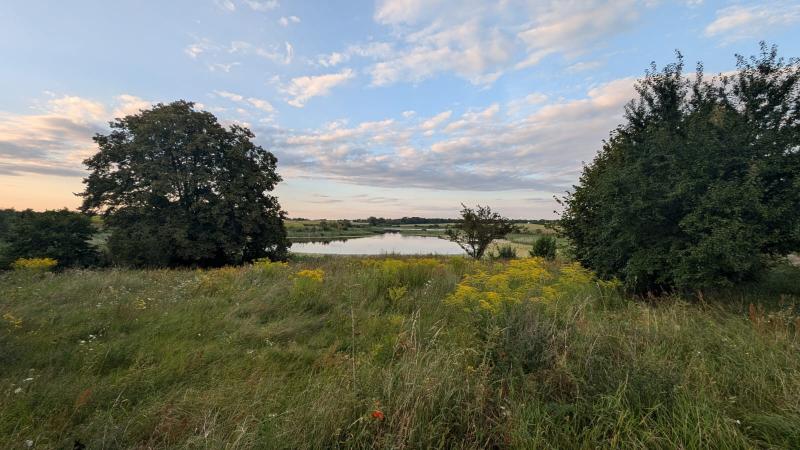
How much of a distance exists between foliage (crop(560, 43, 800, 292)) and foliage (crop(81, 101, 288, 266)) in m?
20.4

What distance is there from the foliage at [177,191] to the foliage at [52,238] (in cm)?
121

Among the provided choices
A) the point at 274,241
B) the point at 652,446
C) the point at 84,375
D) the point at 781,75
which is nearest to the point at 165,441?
the point at 84,375

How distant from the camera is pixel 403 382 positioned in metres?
2.80

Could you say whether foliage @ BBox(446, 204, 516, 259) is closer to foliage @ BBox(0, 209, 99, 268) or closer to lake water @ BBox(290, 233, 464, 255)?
lake water @ BBox(290, 233, 464, 255)

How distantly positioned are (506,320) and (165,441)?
3.20m

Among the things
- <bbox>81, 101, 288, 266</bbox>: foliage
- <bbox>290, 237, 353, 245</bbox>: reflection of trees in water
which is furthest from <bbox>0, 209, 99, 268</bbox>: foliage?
<bbox>290, 237, 353, 245</bbox>: reflection of trees in water

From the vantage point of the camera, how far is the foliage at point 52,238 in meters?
16.6

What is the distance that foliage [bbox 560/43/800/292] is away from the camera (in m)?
5.88

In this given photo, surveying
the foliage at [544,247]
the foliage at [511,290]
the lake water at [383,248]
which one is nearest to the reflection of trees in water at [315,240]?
the lake water at [383,248]

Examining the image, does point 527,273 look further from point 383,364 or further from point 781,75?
point 781,75

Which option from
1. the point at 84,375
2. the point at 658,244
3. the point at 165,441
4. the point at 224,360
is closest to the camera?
the point at 165,441

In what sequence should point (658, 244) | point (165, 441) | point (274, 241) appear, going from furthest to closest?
point (274, 241) → point (658, 244) → point (165, 441)

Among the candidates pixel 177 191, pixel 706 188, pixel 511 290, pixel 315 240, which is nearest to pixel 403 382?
pixel 511 290

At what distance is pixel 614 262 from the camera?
7801 millimetres
